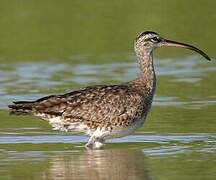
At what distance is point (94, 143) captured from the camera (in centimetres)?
1762

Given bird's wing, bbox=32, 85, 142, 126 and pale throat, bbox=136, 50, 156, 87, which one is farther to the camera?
pale throat, bbox=136, 50, 156, 87

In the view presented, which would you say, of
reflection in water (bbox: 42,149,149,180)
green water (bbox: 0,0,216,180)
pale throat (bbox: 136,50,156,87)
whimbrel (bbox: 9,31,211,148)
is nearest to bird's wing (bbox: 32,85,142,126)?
whimbrel (bbox: 9,31,211,148)

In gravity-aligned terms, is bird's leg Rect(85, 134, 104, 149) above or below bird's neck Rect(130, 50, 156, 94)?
below

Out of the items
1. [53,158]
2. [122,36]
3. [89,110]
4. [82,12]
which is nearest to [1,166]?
[53,158]

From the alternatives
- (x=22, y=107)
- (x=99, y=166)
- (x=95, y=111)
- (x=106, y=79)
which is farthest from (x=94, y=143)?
(x=106, y=79)

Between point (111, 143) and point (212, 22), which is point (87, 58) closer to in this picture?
point (212, 22)

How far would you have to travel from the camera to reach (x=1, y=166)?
16.0 metres

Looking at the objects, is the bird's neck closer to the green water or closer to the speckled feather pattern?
the speckled feather pattern

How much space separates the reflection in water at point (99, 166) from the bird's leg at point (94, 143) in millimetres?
277

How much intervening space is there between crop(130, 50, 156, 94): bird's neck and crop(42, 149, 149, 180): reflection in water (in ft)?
4.84

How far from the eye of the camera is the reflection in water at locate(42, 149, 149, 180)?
50.2ft

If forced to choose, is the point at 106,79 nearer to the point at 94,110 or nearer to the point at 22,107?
the point at 94,110

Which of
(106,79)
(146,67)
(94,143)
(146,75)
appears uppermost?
(106,79)

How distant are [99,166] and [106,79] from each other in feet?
25.0
